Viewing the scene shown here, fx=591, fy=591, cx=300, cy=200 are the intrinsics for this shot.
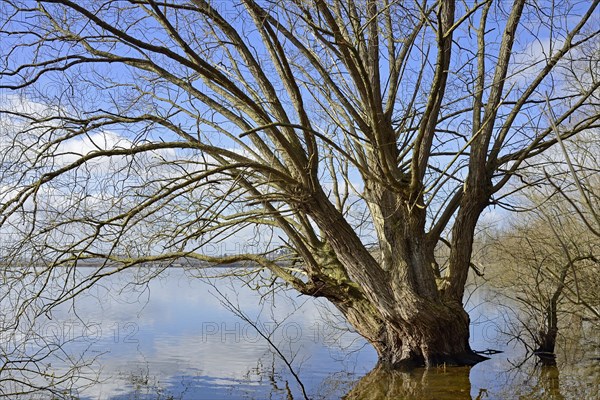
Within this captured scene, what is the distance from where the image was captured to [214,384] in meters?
7.82

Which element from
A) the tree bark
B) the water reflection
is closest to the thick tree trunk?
the tree bark

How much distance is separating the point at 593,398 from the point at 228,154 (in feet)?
16.0

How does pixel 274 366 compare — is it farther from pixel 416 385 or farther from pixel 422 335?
pixel 416 385

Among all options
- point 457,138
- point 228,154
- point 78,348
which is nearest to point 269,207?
point 228,154

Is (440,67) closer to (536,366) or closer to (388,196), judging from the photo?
(388,196)

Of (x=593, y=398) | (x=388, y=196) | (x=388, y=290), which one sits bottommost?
(x=593, y=398)

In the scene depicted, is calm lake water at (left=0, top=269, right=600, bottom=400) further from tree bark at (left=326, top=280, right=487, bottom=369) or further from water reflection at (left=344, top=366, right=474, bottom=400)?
tree bark at (left=326, top=280, right=487, bottom=369)

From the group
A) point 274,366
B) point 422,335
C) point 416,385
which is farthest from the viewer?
point 274,366

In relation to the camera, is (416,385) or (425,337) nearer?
(416,385)

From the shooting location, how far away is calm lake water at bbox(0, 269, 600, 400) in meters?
6.91

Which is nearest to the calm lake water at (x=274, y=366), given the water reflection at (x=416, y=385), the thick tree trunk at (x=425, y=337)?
the water reflection at (x=416, y=385)

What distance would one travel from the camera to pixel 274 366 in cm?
895

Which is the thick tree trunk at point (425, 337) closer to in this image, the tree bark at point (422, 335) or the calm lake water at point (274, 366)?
the tree bark at point (422, 335)

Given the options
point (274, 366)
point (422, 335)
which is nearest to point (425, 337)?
point (422, 335)
